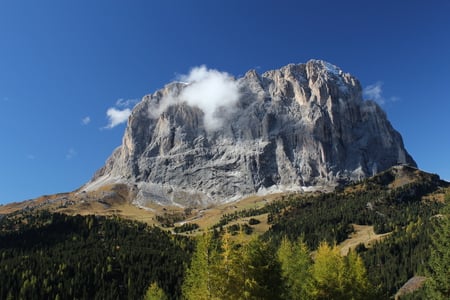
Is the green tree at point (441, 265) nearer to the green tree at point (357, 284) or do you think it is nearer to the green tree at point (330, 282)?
the green tree at point (357, 284)

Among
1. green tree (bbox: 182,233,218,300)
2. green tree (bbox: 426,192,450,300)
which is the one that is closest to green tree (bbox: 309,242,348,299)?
green tree (bbox: 426,192,450,300)

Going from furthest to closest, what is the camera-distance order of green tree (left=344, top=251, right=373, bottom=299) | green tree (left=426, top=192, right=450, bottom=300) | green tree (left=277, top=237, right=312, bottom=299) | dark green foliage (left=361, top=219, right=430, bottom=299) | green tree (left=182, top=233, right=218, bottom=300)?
dark green foliage (left=361, top=219, right=430, bottom=299)
green tree (left=277, top=237, right=312, bottom=299)
green tree (left=344, top=251, right=373, bottom=299)
green tree (left=426, top=192, right=450, bottom=300)
green tree (left=182, top=233, right=218, bottom=300)

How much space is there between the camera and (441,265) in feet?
120

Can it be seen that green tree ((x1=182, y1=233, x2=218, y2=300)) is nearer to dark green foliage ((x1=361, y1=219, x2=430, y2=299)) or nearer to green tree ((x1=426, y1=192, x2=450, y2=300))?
green tree ((x1=426, y1=192, x2=450, y2=300))

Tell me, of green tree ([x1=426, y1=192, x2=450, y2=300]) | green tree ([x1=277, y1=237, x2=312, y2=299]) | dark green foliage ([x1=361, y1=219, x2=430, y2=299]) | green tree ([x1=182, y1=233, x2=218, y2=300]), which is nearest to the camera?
green tree ([x1=182, y1=233, x2=218, y2=300])

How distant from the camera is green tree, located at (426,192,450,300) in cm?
3606

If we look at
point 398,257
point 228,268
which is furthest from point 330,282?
point 398,257

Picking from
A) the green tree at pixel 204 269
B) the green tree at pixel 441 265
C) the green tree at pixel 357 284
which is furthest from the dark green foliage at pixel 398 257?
the green tree at pixel 204 269

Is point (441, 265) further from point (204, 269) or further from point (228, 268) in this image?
point (204, 269)

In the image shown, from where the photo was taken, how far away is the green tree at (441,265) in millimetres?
36062

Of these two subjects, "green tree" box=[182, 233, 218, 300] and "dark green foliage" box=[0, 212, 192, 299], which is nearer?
"green tree" box=[182, 233, 218, 300]

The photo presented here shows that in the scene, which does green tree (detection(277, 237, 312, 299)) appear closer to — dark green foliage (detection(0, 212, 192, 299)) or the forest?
the forest

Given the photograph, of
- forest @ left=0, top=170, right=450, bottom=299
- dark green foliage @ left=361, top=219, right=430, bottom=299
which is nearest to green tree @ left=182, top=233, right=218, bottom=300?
forest @ left=0, top=170, right=450, bottom=299

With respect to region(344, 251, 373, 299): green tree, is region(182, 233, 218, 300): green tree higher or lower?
higher
